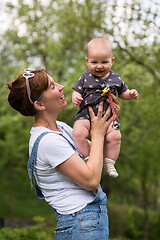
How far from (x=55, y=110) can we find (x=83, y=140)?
0.32 meters

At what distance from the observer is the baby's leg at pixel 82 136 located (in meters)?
2.57

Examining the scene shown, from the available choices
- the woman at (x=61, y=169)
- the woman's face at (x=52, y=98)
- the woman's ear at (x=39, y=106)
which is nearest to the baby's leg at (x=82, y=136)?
the woman at (x=61, y=169)

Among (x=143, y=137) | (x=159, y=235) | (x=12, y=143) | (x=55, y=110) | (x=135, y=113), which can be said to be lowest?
(x=159, y=235)

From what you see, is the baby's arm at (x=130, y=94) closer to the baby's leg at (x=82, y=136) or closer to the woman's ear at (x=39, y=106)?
the baby's leg at (x=82, y=136)

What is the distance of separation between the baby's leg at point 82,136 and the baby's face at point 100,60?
0.40m

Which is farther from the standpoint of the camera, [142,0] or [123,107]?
[123,107]

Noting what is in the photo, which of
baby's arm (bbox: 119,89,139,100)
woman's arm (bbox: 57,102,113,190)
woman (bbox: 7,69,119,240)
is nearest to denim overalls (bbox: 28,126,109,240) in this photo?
woman (bbox: 7,69,119,240)

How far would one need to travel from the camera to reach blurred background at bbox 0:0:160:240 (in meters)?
8.53

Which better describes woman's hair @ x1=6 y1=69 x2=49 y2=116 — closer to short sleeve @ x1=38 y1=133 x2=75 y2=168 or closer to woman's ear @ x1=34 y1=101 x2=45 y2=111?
woman's ear @ x1=34 y1=101 x2=45 y2=111

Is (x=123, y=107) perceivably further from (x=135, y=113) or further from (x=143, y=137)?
(x=143, y=137)

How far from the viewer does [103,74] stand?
104 inches

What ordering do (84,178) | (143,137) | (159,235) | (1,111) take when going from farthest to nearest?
1. (159,235)
2. (1,111)
3. (143,137)
4. (84,178)

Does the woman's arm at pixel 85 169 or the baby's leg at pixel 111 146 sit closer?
the woman's arm at pixel 85 169

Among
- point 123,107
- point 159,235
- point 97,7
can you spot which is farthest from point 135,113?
point 159,235
